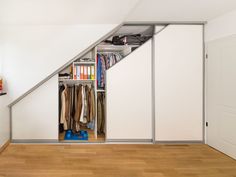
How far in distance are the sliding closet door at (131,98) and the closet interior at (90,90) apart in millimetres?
151

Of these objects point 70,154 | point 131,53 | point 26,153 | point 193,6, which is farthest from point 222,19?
point 26,153

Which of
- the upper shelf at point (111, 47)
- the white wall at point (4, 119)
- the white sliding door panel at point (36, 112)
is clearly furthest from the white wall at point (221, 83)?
the white wall at point (4, 119)

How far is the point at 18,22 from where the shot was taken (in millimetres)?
3891

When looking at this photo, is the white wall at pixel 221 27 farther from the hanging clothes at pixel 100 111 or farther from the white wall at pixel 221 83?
the hanging clothes at pixel 100 111

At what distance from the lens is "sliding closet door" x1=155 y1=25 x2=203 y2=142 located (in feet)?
13.9

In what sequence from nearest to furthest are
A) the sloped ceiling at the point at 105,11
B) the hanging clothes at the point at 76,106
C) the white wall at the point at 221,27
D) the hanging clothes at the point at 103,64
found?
the sloped ceiling at the point at 105,11, the white wall at the point at 221,27, the hanging clothes at the point at 76,106, the hanging clothes at the point at 103,64

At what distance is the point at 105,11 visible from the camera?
3459mm

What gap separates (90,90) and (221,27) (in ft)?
8.12

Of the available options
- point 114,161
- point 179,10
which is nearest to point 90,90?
point 114,161

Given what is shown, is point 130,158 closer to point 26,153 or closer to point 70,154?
point 70,154

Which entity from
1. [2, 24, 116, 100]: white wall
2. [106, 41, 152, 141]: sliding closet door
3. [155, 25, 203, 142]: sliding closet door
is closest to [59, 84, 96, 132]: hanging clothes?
[106, 41, 152, 141]: sliding closet door

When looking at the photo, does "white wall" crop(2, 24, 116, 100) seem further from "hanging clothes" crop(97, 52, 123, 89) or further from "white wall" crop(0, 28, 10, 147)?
"hanging clothes" crop(97, 52, 123, 89)

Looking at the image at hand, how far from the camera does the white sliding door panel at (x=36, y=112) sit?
13.8 ft

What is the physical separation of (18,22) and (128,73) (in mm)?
2036
